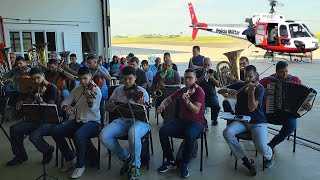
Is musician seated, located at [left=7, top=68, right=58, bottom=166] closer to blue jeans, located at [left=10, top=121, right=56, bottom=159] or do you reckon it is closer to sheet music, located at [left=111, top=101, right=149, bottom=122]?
blue jeans, located at [left=10, top=121, right=56, bottom=159]

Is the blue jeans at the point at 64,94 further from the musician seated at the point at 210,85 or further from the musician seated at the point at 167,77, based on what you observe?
the musician seated at the point at 210,85

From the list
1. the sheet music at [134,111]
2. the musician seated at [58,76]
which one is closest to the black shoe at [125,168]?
the sheet music at [134,111]

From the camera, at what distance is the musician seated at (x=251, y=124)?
3742mm

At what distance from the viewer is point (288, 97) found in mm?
4137

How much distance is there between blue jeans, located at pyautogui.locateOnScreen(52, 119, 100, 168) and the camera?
12.0 feet

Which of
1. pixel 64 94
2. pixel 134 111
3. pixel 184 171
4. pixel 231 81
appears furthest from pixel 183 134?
pixel 64 94

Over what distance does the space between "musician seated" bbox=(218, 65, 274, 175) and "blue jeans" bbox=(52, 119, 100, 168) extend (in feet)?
5.51

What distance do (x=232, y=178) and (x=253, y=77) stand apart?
1292 mm

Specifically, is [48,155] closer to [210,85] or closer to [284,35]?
[210,85]

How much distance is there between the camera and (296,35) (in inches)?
722

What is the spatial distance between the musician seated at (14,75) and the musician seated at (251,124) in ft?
13.2

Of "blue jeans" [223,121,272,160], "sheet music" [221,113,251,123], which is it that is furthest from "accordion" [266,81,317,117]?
"sheet music" [221,113,251,123]

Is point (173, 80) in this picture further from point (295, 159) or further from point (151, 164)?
point (295, 159)

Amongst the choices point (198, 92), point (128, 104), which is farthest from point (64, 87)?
point (198, 92)
